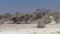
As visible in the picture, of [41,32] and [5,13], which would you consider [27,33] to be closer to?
[41,32]

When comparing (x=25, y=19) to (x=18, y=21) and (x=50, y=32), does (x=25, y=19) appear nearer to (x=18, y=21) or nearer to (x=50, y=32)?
(x=18, y=21)

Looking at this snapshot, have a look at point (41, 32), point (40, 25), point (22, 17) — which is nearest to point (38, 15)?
point (22, 17)

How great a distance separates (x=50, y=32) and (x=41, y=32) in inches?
20.2

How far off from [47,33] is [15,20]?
6605 mm

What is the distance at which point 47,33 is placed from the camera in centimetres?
1155

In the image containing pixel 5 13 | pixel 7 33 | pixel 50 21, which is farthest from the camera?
pixel 5 13

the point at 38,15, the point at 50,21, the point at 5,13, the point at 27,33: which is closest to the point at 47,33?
the point at 27,33

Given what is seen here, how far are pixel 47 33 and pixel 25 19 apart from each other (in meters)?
6.87

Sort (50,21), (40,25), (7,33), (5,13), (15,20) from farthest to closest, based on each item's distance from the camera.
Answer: (5,13) → (15,20) → (50,21) → (40,25) → (7,33)

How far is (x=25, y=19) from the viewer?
1825cm

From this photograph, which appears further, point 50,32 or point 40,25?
point 40,25

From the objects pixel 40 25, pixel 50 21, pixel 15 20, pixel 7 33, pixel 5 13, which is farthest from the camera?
pixel 5 13

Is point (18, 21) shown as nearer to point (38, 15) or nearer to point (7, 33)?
point (38, 15)

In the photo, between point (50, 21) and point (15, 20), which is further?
point (15, 20)
